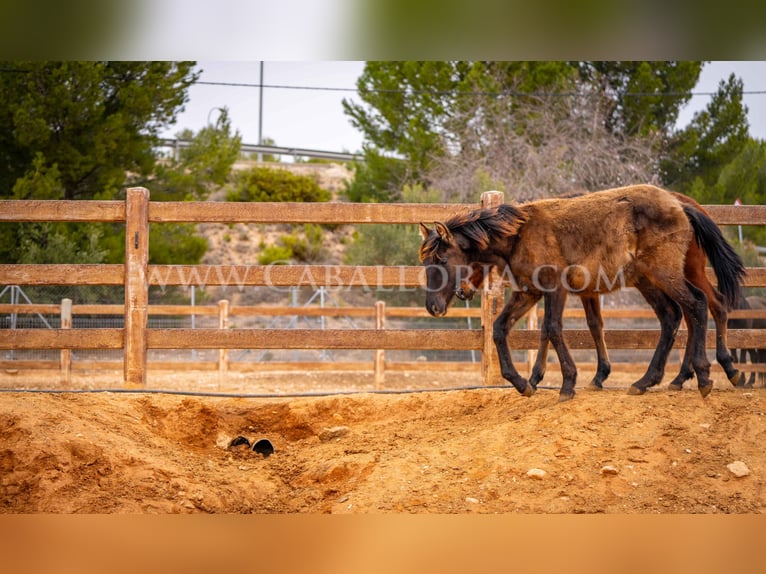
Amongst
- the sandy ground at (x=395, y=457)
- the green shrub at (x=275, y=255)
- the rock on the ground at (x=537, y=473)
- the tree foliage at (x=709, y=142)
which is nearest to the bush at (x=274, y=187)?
the green shrub at (x=275, y=255)

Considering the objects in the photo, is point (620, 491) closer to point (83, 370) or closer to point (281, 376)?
point (281, 376)

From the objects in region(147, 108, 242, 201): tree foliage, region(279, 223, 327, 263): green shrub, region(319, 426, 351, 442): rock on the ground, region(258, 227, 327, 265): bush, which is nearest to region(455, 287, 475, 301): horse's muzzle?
region(319, 426, 351, 442): rock on the ground

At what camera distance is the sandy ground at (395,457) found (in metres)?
4.32

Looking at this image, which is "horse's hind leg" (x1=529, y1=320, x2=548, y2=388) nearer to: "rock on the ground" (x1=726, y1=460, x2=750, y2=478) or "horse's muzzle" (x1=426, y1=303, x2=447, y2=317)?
"horse's muzzle" (x1=426, y1=303, x2=447, y2=317)

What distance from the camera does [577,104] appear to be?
2412 centimetres

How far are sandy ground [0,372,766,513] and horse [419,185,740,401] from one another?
0.54 m

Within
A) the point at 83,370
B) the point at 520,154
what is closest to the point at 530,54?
the point at 83,370

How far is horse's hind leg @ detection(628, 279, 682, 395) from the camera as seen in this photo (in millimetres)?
5910

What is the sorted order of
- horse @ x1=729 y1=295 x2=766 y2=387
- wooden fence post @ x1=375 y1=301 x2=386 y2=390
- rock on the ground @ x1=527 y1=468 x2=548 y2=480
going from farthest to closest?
wooden fence post @ x1=375 y1=301 x2=386 y2=390, horse @ x1=729 y1=295 x2=766 y2=387, rock on the ground @ x1=527 y1=468 x2=548 y2=480

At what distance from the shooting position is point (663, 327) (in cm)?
604

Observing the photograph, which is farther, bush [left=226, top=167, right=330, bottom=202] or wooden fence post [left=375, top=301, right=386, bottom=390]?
bush [left=226, top=167, right=330, bottom=202]

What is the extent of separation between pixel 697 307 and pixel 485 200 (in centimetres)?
204

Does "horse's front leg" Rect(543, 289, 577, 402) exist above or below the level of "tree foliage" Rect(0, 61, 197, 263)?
below

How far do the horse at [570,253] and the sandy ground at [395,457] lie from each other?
0.54 meters
